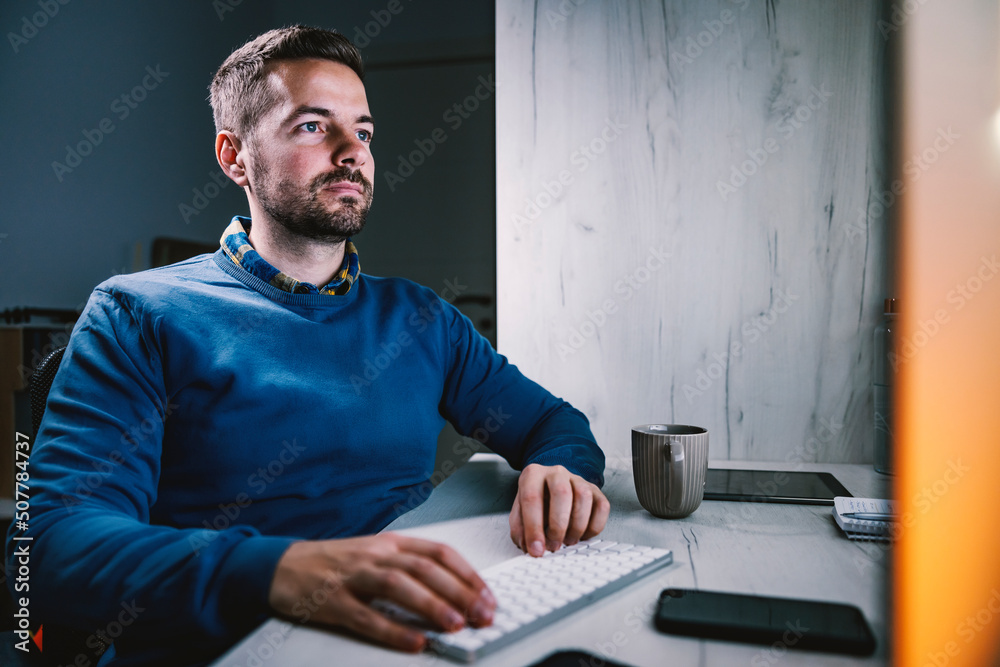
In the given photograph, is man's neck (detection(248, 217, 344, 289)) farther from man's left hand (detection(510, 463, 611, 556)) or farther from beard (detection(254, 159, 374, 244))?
man's left hand (detection(510, 463, 611, 556))

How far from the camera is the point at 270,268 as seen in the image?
1.01 m

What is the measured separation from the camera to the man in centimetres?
52

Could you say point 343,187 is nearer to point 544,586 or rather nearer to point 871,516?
point 544,586

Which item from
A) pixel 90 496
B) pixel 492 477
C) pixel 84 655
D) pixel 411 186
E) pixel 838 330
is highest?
pixel 411 186

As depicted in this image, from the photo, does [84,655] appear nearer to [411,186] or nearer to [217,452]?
[217,452]

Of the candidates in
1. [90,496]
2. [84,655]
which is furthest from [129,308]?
[84,655]

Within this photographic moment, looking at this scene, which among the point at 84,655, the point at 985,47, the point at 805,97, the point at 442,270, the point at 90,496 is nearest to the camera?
the point at 90,496

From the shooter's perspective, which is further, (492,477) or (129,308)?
(492,477)

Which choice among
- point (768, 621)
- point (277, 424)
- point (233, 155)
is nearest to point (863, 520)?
point (768, 621)

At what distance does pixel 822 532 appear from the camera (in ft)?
2.45

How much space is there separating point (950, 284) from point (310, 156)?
3.44ft

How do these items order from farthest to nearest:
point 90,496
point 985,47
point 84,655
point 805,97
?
point 805,97
point 985,47
point 84,655
point 90,496

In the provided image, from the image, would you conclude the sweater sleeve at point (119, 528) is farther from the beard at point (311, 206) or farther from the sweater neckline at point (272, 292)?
the beard at point (311, 206)

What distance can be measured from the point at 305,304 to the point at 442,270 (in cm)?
135
